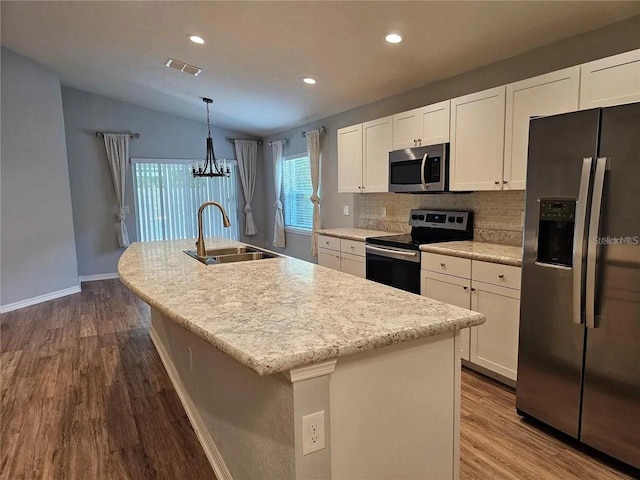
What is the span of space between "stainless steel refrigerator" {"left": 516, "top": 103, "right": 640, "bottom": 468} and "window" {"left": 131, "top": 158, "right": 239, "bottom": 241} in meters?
5.95

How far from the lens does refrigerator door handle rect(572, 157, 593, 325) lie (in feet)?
6.06

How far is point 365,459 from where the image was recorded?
1277 millimetres

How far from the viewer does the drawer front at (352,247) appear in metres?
3.85

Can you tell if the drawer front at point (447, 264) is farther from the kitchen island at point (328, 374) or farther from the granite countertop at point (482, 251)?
the kitchen island at point (328, 374)

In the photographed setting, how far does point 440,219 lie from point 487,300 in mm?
1196

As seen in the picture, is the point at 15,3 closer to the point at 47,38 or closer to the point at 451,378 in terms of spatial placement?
the point at 47,38

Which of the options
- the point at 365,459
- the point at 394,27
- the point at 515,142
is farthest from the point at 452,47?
the point at 365,459

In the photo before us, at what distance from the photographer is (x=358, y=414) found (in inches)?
49.0

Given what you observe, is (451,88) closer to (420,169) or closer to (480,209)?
(420,169)

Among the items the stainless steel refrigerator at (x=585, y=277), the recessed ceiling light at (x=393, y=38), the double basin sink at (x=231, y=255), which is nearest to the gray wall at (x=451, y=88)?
the recessed ceiling light at (x=393, y=38)

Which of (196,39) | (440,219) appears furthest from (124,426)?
(196,39)

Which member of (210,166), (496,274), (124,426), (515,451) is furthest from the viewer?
(210,166)

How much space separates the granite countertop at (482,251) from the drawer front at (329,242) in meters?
1.35

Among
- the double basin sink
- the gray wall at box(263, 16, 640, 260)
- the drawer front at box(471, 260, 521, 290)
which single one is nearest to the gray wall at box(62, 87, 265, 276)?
the gray wall at box(263, 16, 640, 260)
